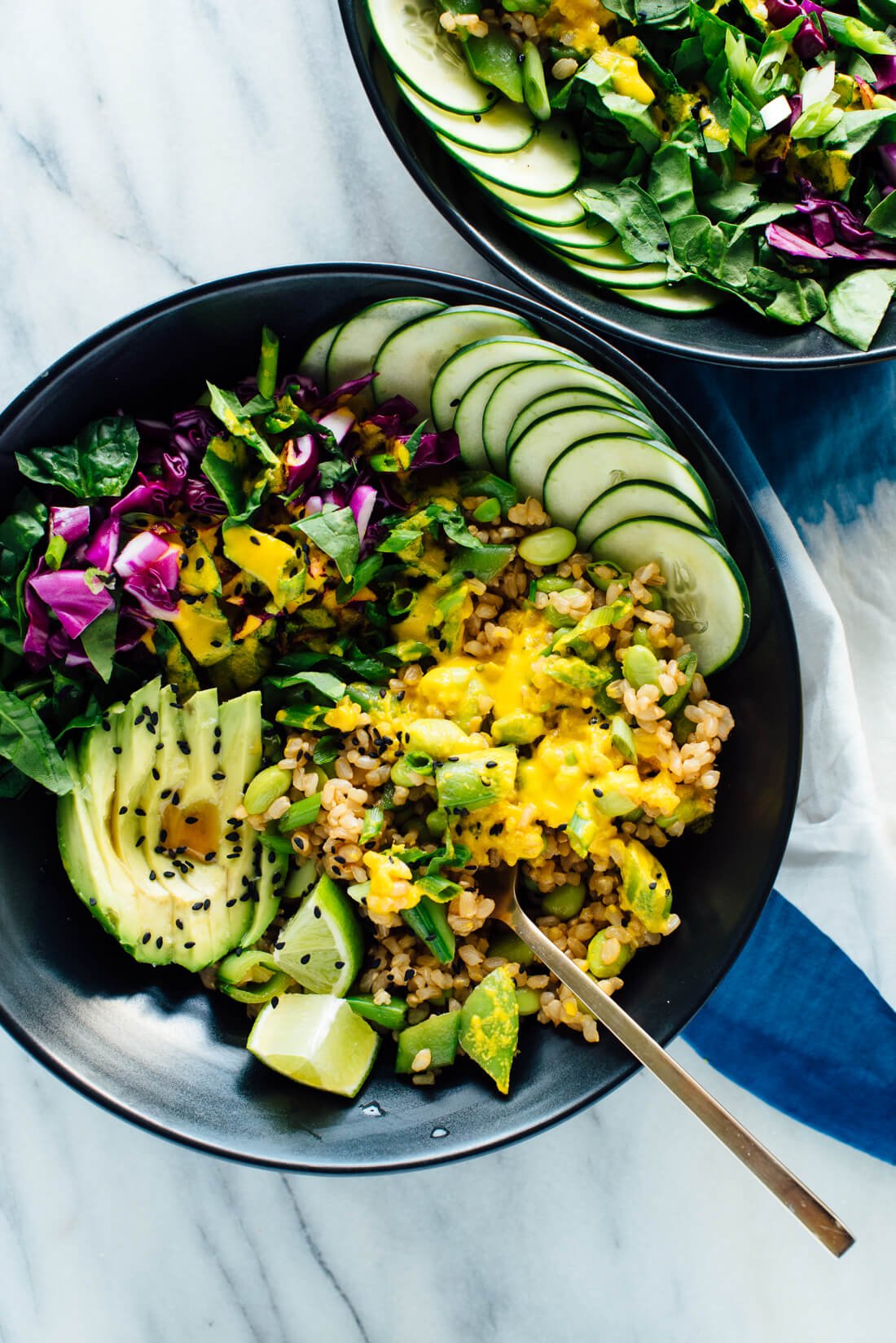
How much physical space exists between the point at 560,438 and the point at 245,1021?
1.46 meters

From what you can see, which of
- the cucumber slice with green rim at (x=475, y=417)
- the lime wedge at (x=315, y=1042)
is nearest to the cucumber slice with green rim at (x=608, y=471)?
the cucumber slice with green rim at (x=475, y=417)

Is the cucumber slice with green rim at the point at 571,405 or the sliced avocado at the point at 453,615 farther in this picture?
the sliced avocado at the point at 453,615

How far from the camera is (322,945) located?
2273mm

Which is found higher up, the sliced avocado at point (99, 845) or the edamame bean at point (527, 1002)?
the sliced avocado at point (99, 845)

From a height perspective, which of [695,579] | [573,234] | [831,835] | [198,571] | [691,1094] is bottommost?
[831,835]

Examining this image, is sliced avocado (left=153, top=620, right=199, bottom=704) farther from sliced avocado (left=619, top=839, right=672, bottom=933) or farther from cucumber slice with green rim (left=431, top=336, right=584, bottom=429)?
sliced avocado (left=619, top=839, right=672, bottom=933)

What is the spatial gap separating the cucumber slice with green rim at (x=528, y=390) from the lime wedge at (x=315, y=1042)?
4.13 ft

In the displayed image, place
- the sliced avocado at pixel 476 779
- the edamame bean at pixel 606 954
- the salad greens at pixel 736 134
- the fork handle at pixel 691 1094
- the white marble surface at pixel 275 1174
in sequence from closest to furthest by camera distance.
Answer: the fork handle at pixel 691 1094 < the sliced avocado at pixel 476 779 < the edamame bean at pixel 606 954 < the salad greens at pixel 736 134 < the white marble surface at pixel 275 1174

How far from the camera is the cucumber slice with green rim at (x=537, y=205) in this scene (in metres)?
2.34

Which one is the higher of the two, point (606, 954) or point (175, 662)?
point (175, 662)

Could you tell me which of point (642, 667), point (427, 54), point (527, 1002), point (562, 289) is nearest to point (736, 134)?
point (562, 289)

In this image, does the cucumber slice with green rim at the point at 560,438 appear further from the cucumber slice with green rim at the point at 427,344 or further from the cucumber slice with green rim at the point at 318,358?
the cucumber slice with green rim at the point at 318,358

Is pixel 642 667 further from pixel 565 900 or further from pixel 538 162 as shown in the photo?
pixel 538 162

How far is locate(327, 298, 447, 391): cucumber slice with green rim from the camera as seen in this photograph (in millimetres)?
2271
